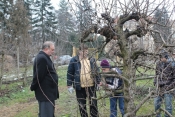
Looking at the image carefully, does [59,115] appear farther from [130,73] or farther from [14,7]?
[14,7]

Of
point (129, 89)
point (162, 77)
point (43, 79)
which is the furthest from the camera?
point (43, 79)

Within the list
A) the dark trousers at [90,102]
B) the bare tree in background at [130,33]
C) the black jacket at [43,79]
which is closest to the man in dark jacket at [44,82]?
the black jacket at [43,79]

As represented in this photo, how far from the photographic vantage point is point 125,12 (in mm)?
2080

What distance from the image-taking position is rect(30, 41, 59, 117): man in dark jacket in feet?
12.9

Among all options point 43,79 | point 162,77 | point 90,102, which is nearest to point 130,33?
point 162,77

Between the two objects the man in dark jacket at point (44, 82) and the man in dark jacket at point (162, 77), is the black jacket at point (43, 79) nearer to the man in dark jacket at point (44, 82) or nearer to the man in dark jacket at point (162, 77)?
the man in dark jacket at point (44, 82)

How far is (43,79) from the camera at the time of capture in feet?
13.1

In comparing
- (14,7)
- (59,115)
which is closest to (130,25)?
(59,115)

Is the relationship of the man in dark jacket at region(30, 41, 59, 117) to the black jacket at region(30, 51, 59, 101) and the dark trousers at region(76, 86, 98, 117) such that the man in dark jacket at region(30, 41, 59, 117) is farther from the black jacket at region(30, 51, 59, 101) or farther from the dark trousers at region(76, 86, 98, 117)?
the dark trousers at region(76, 86, 98, 117)

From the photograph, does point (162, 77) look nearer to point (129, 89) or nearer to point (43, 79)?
point (129, 89)

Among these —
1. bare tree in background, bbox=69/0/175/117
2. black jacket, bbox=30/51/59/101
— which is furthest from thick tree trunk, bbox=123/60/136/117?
black jacket, bbox=30/51/59/101

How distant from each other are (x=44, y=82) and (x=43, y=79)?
61mm

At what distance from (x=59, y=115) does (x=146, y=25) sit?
458cm

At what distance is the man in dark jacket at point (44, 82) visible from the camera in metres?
3.92
